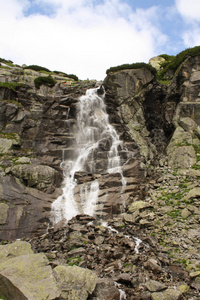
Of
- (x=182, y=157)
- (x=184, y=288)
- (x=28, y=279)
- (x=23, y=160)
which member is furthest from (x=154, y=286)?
(x=23, y=160)

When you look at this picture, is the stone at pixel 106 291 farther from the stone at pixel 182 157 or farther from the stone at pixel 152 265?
the stone at pixel 182 157

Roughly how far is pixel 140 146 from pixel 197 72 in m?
13.2

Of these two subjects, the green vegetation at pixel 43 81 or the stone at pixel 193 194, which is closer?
the stone at pixel 193 194

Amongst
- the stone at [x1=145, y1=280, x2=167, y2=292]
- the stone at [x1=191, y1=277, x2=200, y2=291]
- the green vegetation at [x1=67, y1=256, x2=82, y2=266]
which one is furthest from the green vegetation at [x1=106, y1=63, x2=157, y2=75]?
the stone at [x1=145, y1=280, x2=167, y2=292]

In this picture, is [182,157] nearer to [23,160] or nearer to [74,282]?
[23,160]

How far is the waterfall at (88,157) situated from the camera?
66.5 feet

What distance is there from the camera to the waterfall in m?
20.3

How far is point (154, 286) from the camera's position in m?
9.97

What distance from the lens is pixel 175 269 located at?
469 inches

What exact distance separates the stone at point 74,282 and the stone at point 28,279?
60 centimetres

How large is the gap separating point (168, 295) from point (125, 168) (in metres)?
15.4

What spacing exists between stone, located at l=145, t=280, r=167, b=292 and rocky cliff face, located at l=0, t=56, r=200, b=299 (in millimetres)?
92

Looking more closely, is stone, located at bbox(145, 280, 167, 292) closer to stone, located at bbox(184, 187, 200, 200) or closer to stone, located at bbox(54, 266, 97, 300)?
stone, located at bbox(54, 266, 97, 300)

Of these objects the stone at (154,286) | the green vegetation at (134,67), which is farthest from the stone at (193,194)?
the green vegetation at (134,67)
